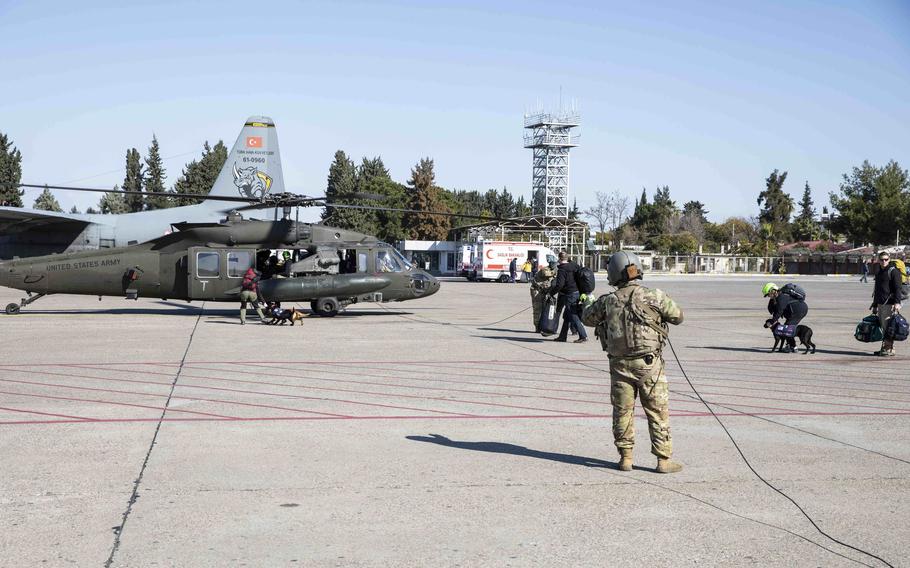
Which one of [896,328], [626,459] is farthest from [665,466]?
[896,328]

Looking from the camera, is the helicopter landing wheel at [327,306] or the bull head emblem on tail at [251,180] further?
the bull head emblem on tail at [251,180]

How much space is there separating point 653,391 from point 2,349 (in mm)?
12869

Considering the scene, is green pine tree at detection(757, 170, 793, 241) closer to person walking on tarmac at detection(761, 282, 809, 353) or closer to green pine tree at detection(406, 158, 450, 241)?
green pine tree at detection(406, 158, 450, 241)

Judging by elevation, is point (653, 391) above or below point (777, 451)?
above

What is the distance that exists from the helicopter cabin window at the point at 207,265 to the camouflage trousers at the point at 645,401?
1748 cm

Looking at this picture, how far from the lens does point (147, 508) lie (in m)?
6.04

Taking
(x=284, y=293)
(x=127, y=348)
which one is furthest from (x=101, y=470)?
(x=284, y=293)

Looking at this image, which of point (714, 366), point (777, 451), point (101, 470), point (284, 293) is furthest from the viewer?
point (284, 293)

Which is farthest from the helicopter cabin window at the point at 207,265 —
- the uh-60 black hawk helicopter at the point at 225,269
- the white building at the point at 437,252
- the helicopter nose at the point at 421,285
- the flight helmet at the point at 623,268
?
the white building at the point at 437,252

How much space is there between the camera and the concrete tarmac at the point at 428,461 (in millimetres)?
5340

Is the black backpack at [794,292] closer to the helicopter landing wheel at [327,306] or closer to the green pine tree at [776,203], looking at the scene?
the helicopter landing wheel at [327,306]

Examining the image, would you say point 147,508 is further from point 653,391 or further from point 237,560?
point 653,391

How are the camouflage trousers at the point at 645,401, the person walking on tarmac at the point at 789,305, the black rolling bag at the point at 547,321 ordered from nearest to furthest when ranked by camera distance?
the camouflage trousers at the point at 645,401, the person walking on tarmac at the point at 789,305, the black rolling bag at the point at 547,321

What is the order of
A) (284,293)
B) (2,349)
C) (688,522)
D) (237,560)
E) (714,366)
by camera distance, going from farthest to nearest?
(284,293) < (2,349) < (714,366) < (688,522) < (237,560)
